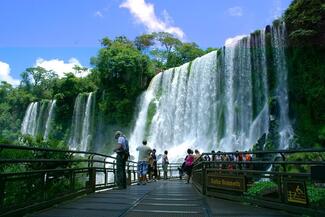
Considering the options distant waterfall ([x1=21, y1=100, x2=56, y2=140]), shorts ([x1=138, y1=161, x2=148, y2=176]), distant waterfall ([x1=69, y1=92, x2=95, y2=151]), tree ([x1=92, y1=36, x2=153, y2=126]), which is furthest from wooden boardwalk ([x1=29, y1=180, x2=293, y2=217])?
distant waterfall ([x1=21, y1=100, x2=56, y2=140])

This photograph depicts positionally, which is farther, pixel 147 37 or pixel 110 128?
pixel 147 37

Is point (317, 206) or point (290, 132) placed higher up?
point (290, 132)

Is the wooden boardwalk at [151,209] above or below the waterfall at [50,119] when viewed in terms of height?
below

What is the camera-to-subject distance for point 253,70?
32688mm

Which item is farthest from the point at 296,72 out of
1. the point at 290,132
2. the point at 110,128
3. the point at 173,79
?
the point at 110,128

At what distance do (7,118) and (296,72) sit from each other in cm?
5289

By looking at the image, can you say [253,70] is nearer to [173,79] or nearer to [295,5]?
[295,5]

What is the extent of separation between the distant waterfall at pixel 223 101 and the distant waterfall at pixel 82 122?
42.6 feet

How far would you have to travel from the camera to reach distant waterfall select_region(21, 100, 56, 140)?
5766 centimetres

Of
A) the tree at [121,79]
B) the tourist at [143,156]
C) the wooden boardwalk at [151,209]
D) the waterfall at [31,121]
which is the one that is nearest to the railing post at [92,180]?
the wooden boardwalk at [151,209]

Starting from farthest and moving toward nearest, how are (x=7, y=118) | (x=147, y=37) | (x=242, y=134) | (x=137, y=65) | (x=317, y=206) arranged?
(x=147, y=37) → (x=7, y=118) → (x=137, y=65) → (x=242, y=134) → (x=317, y=206)

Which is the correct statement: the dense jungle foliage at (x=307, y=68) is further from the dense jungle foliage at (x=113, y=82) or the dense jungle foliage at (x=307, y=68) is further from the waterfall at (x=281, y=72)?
the dense jungle foliage at (x=113, y=82)

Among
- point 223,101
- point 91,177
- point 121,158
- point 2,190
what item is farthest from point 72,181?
point 223,101

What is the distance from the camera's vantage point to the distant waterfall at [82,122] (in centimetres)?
5088
